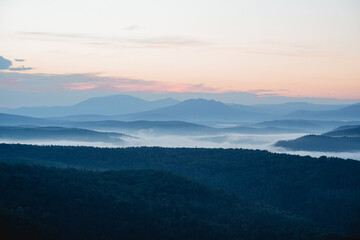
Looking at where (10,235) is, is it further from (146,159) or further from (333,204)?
(146,159)

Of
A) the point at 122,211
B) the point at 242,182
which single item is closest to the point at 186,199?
the point at 122,211

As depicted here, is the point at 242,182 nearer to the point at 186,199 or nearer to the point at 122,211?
the point at 186,199

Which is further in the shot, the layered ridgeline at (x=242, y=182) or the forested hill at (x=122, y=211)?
the layered ridgeline at (x=242, y=182)

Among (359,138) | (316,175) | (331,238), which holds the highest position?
(359,138)

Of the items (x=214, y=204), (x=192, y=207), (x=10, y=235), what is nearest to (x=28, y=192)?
→ (x=10, y=235)

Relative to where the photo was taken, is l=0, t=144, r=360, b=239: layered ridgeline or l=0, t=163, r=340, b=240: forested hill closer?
l=0, t=163, r=340, b=240: forested hill
